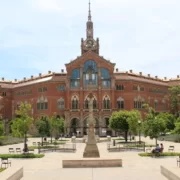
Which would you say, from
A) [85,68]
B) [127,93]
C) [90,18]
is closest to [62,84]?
[85,68]

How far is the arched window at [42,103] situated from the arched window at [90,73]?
1237 centimetres

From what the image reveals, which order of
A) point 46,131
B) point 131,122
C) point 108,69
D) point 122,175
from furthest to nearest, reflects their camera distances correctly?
point 108,69, point 46,131, point 131,122, point 122,175

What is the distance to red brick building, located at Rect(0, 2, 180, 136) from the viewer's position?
Answer: 95062 millimetres

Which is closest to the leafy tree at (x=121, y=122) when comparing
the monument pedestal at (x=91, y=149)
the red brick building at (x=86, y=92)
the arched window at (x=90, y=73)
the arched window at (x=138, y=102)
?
the red brick building at (x=86, y=92)

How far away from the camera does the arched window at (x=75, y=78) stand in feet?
317

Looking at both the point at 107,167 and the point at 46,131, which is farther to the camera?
the point at 46,131

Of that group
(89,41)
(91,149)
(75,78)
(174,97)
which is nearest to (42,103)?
(75,78)

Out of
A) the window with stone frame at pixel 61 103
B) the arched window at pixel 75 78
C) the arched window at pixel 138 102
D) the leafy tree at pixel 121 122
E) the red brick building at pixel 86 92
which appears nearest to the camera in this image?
the leafy tree at pixel 121 122

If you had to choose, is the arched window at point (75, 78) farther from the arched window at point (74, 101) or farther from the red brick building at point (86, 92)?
the arched window at point (74, 101)

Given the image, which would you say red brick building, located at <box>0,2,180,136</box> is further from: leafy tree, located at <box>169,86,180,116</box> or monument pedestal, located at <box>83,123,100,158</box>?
monument pedestal, located at <box>83,123,100,158</box>

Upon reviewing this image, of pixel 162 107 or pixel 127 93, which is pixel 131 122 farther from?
pixel 162 107

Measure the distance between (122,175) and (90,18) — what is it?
9396cm

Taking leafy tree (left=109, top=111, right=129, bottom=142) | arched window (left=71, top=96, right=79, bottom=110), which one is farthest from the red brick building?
leafy tree (left=109, top=111, right=129, bottom=142)

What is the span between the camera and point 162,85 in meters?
112
